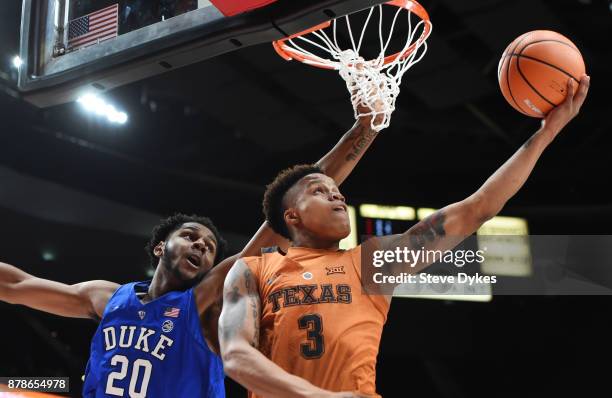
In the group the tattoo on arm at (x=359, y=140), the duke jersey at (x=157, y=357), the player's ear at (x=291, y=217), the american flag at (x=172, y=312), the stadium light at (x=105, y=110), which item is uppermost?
the stadium light at (x=105, y=110)

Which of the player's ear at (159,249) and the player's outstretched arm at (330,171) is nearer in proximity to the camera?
the player's outstretched arm at (330,171)

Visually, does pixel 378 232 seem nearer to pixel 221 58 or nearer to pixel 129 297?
pixel 221 58

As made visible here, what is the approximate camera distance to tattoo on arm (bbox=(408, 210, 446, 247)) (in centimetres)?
226

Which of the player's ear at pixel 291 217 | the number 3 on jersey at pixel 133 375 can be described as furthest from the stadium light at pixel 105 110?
the player's ear at pixel 291 217

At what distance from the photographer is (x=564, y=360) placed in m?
7.76

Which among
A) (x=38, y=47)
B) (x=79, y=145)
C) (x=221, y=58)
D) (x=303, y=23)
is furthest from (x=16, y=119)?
(x=303, y=23)

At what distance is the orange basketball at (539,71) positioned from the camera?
2.34 meters

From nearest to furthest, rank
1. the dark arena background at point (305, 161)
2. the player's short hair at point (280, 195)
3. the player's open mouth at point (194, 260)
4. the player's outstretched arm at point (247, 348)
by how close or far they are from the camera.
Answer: the player's outstretched arm at point (247, 348) < the player's short hair at point (280, 195) < the player's open mouth at point (194, 260) < the dark arena background at point (305, 161)

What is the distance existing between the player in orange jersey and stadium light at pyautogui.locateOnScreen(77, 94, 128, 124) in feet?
17.7

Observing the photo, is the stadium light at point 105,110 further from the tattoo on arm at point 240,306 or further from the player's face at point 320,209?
the tattoo on arm at point 240,306

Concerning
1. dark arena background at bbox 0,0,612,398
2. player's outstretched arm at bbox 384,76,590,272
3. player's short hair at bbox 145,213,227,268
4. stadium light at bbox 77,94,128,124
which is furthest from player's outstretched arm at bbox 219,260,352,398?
stadium light at bbox 77,94,128,124

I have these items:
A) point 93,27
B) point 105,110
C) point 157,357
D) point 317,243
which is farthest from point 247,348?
point 105,110

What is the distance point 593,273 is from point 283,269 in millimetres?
5040

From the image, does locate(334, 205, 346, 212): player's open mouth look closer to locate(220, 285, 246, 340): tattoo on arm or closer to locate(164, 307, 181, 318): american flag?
locate(220, 285, 246, 340): tattoo on arm
